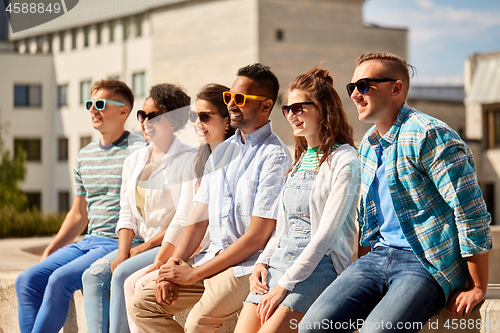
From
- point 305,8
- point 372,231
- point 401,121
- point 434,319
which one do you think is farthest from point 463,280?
point 305,8

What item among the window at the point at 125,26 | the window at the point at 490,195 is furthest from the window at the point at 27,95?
the window at the point at 490,195

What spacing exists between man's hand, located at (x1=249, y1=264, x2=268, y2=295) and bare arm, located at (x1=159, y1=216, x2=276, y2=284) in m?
0.22

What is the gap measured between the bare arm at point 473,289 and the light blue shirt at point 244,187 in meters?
1.25

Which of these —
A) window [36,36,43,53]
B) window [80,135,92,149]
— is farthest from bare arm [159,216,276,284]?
window [36,36,43,53]

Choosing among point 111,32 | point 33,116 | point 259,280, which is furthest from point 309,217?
point 33,116

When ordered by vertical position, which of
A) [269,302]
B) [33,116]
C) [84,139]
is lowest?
[269,302]

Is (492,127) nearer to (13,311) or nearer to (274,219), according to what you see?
(13,311)

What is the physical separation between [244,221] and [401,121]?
1262mm

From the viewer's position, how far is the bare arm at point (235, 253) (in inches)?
170

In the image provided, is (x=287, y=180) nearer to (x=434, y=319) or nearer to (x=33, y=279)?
(x=434, y=319)

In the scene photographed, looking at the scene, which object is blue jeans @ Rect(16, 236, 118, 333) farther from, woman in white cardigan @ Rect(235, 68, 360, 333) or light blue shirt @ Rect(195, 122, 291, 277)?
woman in white cardigan @ Rect(235, 68, 360, 333)

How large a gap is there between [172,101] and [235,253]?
5.35ft

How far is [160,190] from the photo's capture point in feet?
17.6

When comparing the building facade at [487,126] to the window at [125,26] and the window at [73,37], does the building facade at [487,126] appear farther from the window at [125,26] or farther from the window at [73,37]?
the window at [73,37]
